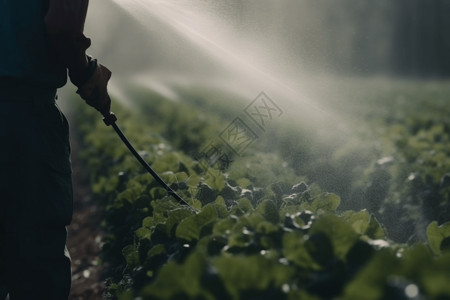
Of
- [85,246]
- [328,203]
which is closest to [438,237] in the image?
[328,203]

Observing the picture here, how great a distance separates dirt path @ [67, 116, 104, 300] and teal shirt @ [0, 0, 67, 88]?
93.0 inches

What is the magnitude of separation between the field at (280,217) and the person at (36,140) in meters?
0.41

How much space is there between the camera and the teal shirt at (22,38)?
2896mm

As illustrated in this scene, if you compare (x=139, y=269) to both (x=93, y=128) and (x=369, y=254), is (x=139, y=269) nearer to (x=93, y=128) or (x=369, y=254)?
(x=369, y=254)

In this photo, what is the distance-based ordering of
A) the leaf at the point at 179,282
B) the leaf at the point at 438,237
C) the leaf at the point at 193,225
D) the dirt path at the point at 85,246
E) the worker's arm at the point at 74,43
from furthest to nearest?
the dirt path at the point at 85,246, the worker's arm at the point at 74,43, the leaf at the point at 193,225, the leaf at the point at 438,237, the leaf at the point at 179,282

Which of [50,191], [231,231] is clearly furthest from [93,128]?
[231,231]

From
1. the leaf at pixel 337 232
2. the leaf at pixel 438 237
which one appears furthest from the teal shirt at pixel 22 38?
the leaf at pixel 438 237

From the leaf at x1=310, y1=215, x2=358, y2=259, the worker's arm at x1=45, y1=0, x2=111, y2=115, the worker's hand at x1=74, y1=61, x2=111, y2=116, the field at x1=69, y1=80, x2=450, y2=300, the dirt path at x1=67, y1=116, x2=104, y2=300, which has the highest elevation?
the worker's arm at x1=45, y1=0, x2=111, y2=115

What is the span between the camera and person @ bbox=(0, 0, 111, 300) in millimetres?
2898

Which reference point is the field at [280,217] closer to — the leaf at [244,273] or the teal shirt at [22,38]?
the leaf at [244,273]

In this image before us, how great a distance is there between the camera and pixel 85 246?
630cm

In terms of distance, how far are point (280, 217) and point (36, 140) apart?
4.12ft

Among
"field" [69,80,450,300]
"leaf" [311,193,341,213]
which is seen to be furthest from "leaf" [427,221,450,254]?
"leaf" [311,193,341,213]

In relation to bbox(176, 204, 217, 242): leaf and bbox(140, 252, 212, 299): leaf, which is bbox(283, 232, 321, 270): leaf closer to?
bbox(140, 252, 212, 299): leaf
